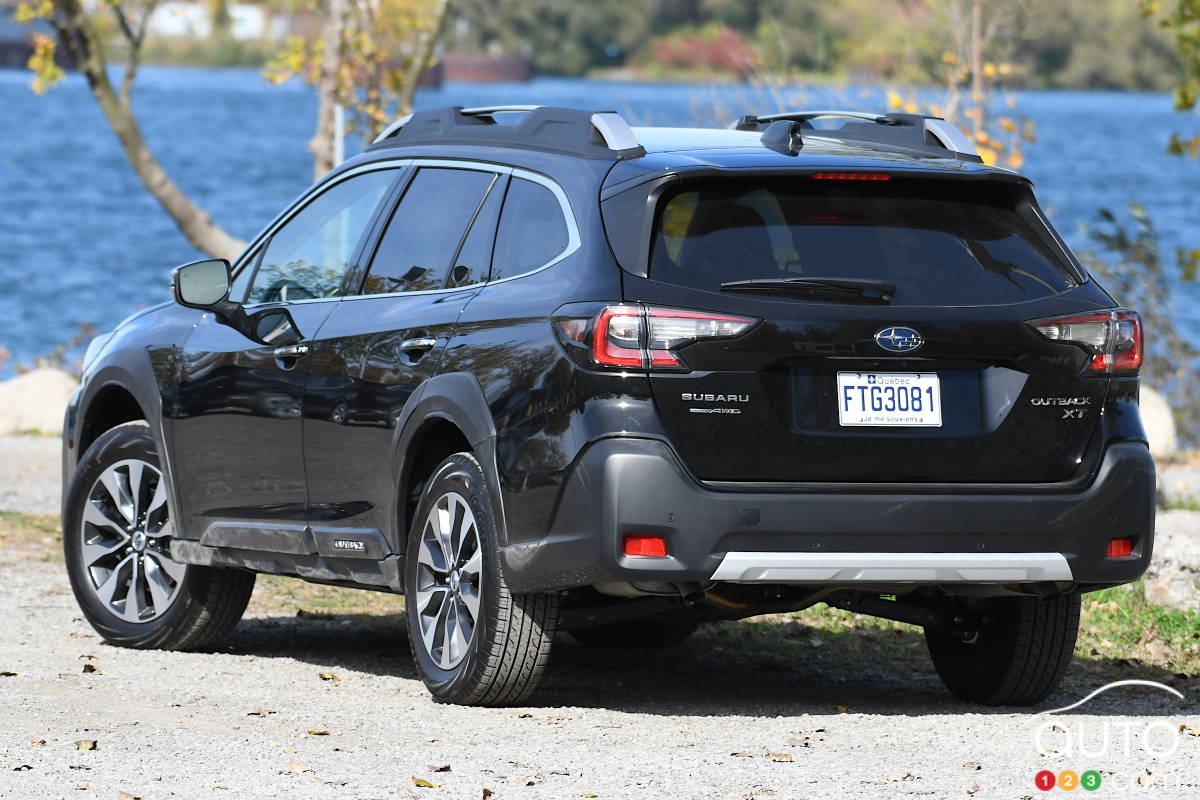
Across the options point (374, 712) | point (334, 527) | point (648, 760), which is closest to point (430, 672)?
point (374, 712)

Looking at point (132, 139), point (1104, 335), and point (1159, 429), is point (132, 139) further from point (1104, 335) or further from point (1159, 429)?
point (1104, 335)

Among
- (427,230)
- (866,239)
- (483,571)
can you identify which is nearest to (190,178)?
(427,230)

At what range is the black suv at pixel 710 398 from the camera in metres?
6.27

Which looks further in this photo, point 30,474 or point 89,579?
point 30,474

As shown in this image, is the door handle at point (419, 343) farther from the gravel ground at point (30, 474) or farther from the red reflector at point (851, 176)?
the gravel ground at point (30, 474)

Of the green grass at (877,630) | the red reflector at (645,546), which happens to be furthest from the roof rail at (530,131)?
the green grass at (877,630)

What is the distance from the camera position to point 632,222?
6449 mm

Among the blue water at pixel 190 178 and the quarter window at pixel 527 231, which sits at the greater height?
the quarter window at pixel 527 231

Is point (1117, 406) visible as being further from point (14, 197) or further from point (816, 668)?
point (14, 197)

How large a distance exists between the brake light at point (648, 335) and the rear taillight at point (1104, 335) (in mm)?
1036

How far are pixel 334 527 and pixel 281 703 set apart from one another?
0.71m

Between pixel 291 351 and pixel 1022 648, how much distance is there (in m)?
2.76

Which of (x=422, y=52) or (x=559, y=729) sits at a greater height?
(x=422, y=52)

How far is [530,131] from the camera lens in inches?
286
